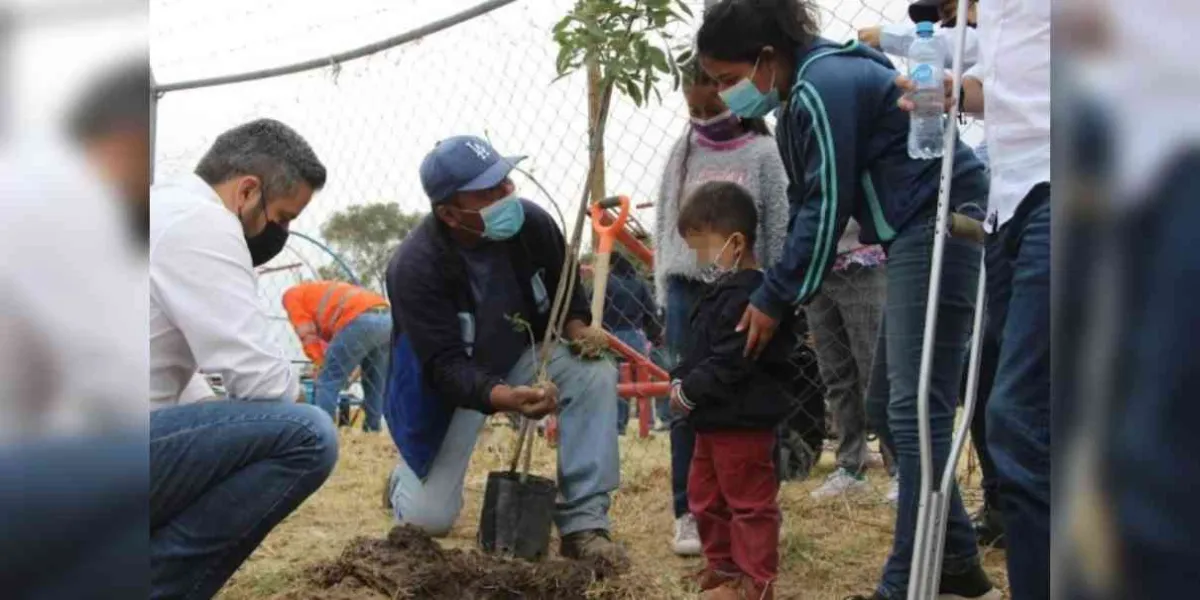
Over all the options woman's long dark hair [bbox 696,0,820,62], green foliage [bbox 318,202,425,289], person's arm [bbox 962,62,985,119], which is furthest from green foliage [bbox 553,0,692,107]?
green foliage [bbox 318,202,425,289]

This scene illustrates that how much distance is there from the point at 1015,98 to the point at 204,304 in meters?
1.50

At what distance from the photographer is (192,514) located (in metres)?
2.28

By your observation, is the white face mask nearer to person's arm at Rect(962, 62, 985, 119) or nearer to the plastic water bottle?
the plastic water bottle

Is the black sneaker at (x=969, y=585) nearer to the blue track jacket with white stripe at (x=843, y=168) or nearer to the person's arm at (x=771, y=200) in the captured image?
the blue track jacket with white stripe at (x=843, y=168)

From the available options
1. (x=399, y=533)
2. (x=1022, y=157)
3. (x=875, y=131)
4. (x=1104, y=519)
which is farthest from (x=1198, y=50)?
(x=399, y=533)

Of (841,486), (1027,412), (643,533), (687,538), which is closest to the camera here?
(1027,412)

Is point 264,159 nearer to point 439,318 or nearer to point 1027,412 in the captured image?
point 439,318

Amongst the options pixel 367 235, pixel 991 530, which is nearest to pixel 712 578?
pixel 991 530

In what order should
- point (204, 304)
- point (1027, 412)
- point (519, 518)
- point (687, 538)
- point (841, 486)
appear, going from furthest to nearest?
point (841, 486) → point (687, 538) → point (519, 518) → point (204, 304) → point (1027, 412)

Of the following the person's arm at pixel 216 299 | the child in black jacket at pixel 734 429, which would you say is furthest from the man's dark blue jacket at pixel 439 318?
the person's arm at pixel 216 299

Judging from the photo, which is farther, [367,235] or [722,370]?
[367,235]

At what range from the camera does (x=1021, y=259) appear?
1778 mm

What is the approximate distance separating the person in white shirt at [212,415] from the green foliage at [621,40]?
0.91 meters

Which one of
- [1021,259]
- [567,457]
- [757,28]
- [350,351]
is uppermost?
[757,28]
